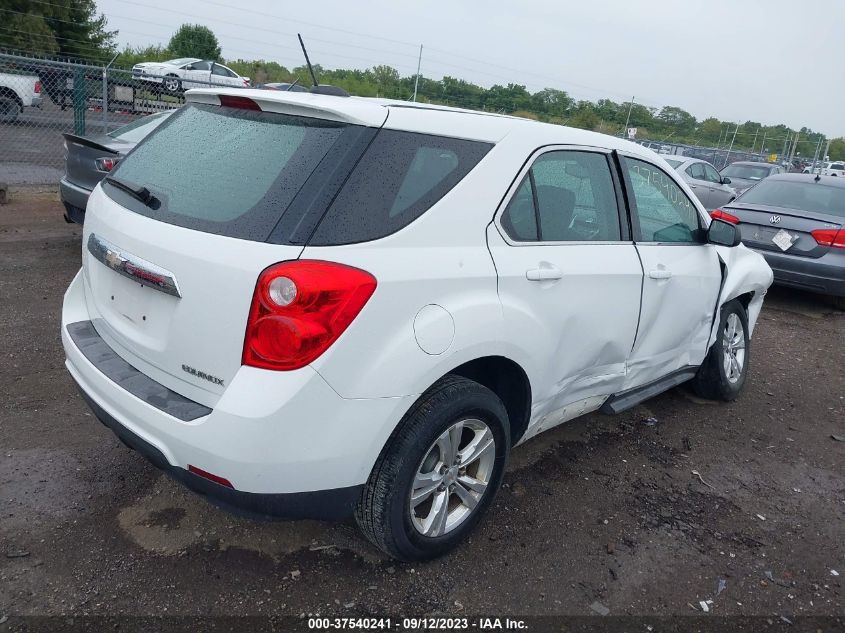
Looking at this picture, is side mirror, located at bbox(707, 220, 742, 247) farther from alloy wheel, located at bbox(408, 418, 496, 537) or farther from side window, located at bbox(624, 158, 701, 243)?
alloy wheel, located at bbox(408, 418, 496, 537)

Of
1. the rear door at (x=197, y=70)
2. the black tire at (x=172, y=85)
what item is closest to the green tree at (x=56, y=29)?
the rear door at (x=197, y=70)

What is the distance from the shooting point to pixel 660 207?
3844 millimetres

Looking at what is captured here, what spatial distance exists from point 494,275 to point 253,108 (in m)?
1.14

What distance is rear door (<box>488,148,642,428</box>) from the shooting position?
279 centimetres

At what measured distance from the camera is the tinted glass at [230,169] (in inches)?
93.3

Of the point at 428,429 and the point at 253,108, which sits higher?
the point at 253,108

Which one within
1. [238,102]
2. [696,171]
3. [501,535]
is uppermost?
[238,102]

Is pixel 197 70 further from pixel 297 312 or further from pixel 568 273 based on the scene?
pixel 297 312

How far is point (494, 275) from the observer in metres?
2.66

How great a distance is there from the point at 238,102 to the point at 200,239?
0.69 metres

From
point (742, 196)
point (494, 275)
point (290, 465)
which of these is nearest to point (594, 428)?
point (494, 275)

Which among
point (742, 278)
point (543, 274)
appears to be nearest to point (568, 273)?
point (543, 274)

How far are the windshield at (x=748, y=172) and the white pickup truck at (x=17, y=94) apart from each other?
610 inches

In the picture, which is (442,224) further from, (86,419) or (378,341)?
(86,419)
